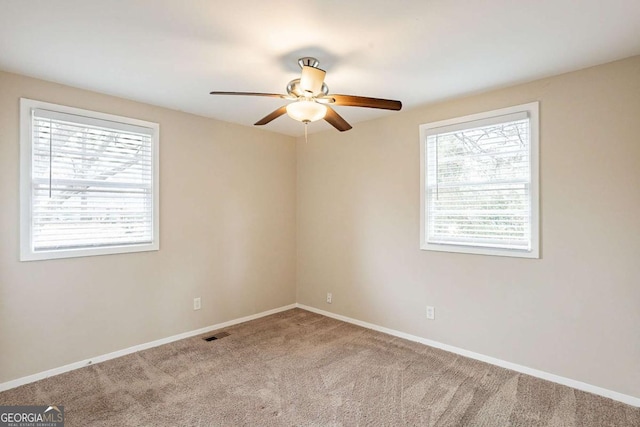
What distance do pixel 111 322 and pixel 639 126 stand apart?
179 inches

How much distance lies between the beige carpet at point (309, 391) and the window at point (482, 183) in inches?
42.8

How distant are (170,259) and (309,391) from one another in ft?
6.53

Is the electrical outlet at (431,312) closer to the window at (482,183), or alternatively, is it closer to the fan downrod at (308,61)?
the window at (482,183)

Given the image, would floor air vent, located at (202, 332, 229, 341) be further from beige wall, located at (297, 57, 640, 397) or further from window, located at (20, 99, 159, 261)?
beige wall, located at (297, 57, 640, 397)

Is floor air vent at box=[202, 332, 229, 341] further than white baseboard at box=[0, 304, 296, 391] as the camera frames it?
Yes

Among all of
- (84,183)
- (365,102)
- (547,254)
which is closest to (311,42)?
(365,102)

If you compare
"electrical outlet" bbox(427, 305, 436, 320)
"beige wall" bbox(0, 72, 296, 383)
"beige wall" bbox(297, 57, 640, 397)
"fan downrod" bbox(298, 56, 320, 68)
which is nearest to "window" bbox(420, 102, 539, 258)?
"beige wall" bbox(297, 57, 640, 397)

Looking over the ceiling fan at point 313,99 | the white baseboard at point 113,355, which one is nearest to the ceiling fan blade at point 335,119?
the ceiling fan at point 313,99

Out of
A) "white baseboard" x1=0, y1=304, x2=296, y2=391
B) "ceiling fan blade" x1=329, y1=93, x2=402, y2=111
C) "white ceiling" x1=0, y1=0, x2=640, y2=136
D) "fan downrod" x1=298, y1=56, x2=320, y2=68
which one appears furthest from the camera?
"white baseboard" x1=0, y1=304, x2=296, y2=391

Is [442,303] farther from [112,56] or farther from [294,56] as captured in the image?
[112,56]

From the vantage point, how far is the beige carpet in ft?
7.20

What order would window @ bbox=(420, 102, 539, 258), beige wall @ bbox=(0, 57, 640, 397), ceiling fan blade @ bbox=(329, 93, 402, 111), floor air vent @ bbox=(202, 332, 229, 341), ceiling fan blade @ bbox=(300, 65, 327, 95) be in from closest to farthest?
ceiling fan blade @ bbox=(300, 65, 327, 95), ceiling fan blade @ bbox=(329, 93, 402, 111), beige wall @ bbox=(0, 57, 640, 397), window @ bbox=(420, 102, 539, 258), floor air vent @ bbox=(202, 332, 229, 341)

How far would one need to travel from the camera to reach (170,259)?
3504 mm

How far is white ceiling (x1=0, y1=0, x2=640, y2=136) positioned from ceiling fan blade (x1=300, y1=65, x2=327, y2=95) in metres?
0.20
